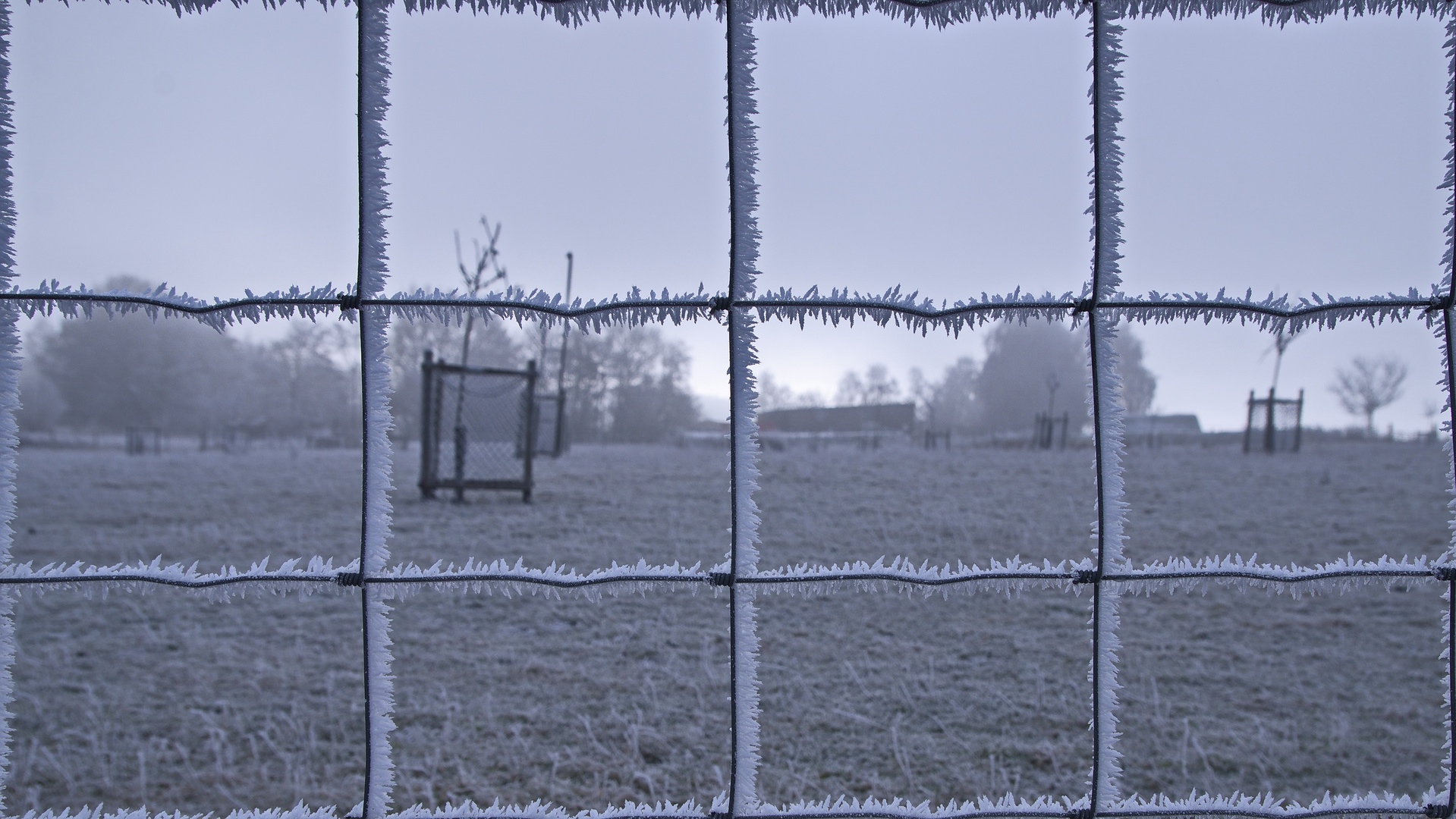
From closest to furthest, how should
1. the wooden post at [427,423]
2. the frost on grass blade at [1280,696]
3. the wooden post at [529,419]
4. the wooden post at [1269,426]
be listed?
the frost on grass blade at [1280,696] → the wooden post at [427,423] → the wooden post at [529,419] → the wooden post at [1269,426]

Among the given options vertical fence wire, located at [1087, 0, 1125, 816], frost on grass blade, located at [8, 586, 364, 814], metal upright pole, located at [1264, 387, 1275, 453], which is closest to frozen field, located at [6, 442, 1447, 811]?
frost on grass blade, located at [8, 586, 364, 814]

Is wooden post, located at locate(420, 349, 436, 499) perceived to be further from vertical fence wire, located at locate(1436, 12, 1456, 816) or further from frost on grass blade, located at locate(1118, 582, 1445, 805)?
vertical fence wire, located at locate(1436, 12, 1456, 816)

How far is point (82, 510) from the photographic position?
6.39 m

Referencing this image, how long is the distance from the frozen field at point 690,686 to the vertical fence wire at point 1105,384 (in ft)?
3.81

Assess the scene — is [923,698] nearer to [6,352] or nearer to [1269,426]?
[6,352]

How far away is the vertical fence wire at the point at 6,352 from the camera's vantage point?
69 centimetres

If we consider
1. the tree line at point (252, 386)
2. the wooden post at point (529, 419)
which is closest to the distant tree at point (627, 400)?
the tree line at point (252, 386)

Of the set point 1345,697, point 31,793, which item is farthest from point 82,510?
point 1345,697

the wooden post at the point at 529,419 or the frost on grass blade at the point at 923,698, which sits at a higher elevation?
the wooden post at the point at 529,419

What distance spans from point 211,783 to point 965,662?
2.14 meters

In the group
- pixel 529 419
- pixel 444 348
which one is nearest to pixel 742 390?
pixel 529 419

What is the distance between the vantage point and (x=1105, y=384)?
72 centimetres

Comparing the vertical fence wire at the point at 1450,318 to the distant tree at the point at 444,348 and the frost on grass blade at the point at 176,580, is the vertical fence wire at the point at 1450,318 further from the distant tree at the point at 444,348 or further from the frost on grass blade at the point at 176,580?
the distant tree at the point at 444,348

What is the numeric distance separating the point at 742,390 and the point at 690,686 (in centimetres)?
191
